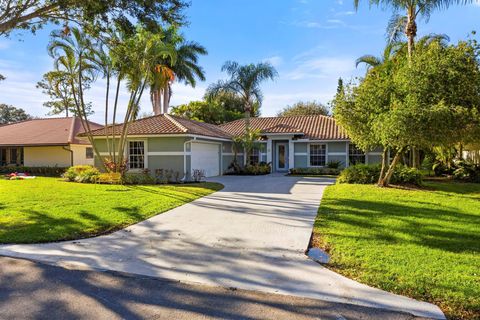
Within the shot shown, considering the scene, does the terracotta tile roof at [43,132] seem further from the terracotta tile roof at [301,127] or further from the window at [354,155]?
the window at [354,155]

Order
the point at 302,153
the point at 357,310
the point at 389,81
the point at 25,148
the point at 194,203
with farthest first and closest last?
the point at 25,148, the point at 302,153, the point at 389,81, the point at 194,203, the point at 357,310

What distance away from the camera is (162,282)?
4.80 metres

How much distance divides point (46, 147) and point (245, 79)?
17.5m

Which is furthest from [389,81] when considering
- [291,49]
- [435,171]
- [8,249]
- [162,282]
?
[8,249]

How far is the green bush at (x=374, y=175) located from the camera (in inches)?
595

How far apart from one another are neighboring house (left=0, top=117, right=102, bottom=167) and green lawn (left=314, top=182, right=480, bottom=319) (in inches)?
Result: 892

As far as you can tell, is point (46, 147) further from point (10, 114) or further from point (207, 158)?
point (10, 114)

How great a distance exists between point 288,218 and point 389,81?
780 centimetres

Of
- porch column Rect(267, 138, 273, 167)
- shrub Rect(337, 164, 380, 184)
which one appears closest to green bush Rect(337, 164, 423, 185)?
shrub Rect(337, 164, 380, 184)

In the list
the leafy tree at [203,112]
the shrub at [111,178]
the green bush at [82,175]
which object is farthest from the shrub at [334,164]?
the leafy tree at [203,112]

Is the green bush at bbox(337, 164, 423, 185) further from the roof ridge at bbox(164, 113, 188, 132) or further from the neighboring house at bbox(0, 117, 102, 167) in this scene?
the neighboring house at bbox(0, 117, 102, 167)

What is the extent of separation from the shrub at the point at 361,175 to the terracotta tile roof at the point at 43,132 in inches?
Result: 804

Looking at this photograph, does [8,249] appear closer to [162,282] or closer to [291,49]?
[162,282]

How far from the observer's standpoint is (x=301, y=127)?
25.9 metres
